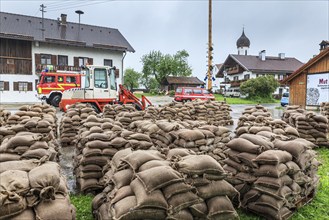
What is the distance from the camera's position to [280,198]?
3.41 meters

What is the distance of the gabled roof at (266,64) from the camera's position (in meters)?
→ 41.5

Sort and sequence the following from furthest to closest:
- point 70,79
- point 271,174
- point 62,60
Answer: point 62,60, point 70,79, point 271,174

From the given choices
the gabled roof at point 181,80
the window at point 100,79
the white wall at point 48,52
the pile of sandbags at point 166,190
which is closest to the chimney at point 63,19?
the white wall at point 48,52

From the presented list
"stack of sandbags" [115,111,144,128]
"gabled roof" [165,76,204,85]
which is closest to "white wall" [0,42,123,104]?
"gabled roof" [165,76,204,85]

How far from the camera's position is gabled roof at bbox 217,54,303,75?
41.5 metres

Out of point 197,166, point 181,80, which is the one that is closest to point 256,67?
point 181,80

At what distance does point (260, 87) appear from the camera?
34.2 m

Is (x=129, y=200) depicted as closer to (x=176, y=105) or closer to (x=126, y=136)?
(x=126, y=136)

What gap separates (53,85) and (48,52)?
11810 mm

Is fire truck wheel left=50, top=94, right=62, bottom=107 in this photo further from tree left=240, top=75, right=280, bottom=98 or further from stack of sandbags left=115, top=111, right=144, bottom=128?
tree left=240, top=75, right=280, bottom=98

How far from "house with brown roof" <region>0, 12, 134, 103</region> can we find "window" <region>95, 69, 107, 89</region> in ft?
56.8

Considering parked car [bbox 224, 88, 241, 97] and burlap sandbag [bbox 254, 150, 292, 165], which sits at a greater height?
parked car [bbox 224, 88, 241, 97]

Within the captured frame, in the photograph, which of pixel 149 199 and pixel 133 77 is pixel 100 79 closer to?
pixel 149 199

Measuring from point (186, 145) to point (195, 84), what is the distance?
148ft
